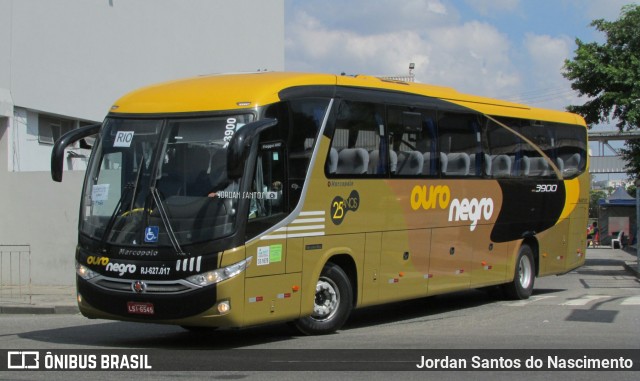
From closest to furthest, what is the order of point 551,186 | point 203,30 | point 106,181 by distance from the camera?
point 106,181
point 551,186
point 203,30

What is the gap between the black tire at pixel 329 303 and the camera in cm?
1191

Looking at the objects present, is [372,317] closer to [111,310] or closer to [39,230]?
[111,310]

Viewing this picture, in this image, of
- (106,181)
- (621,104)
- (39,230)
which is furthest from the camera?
(621,104)

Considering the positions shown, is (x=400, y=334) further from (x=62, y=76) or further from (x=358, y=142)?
(x=62, y=76)

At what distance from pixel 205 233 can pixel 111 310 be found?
1650 mm

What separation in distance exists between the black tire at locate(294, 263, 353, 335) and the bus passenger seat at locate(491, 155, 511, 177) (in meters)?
5.01

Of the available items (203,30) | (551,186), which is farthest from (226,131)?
(203,30)

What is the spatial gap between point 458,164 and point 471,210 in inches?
36.6

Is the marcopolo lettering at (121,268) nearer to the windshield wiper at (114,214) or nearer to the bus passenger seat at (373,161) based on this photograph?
the windshield wiper at (114,214)

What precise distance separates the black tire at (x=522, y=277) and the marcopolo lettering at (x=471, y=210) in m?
1.81

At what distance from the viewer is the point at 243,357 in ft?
33.2

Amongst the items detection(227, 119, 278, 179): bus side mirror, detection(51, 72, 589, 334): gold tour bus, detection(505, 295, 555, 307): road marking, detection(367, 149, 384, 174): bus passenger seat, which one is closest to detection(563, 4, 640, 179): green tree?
detection(505, 295, 555, 307): road marking

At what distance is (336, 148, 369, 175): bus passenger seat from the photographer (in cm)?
1216

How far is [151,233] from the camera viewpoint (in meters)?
10.5
